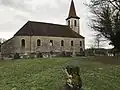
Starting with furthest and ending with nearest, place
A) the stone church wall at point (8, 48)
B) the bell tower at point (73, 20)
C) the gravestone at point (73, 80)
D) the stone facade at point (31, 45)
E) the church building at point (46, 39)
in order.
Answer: the bell tower at point (73, 20), the stone church wall at point (8, 48), the church building at point (46, 39), the stone facade at point (31, 45), the gravestone at point (73, 80)

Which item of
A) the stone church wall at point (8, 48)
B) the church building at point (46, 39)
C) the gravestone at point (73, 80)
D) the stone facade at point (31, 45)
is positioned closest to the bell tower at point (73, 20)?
the church building at point (46, 39)

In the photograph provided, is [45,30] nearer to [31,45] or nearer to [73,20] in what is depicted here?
[31,45]

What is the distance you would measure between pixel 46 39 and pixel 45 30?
288cm

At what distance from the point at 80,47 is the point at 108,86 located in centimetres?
5302

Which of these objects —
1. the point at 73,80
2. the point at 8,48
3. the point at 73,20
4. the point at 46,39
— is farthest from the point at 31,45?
the point at 73,80

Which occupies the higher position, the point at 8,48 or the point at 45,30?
the point at 45,30

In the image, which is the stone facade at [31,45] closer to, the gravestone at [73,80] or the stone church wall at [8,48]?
the stone church wall at [8,48]

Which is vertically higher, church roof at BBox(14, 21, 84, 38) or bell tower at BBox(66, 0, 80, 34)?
bell tower at BBox(66, 0, 80, 34)

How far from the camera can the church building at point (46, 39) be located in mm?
60844

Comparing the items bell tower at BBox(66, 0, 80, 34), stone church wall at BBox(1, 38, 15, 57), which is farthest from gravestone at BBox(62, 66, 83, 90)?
bell tower at BBox(66, 0, 80, 34)

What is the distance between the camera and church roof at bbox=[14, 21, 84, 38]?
61.4 metres

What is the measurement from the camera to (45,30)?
213 ft

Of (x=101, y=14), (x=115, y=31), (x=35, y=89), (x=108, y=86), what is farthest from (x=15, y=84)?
(x=101, y=14)

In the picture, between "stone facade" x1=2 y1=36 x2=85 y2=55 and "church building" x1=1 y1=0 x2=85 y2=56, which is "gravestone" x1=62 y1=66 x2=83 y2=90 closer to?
"church building" x1=1 y1=0 x2=85 y2=56
